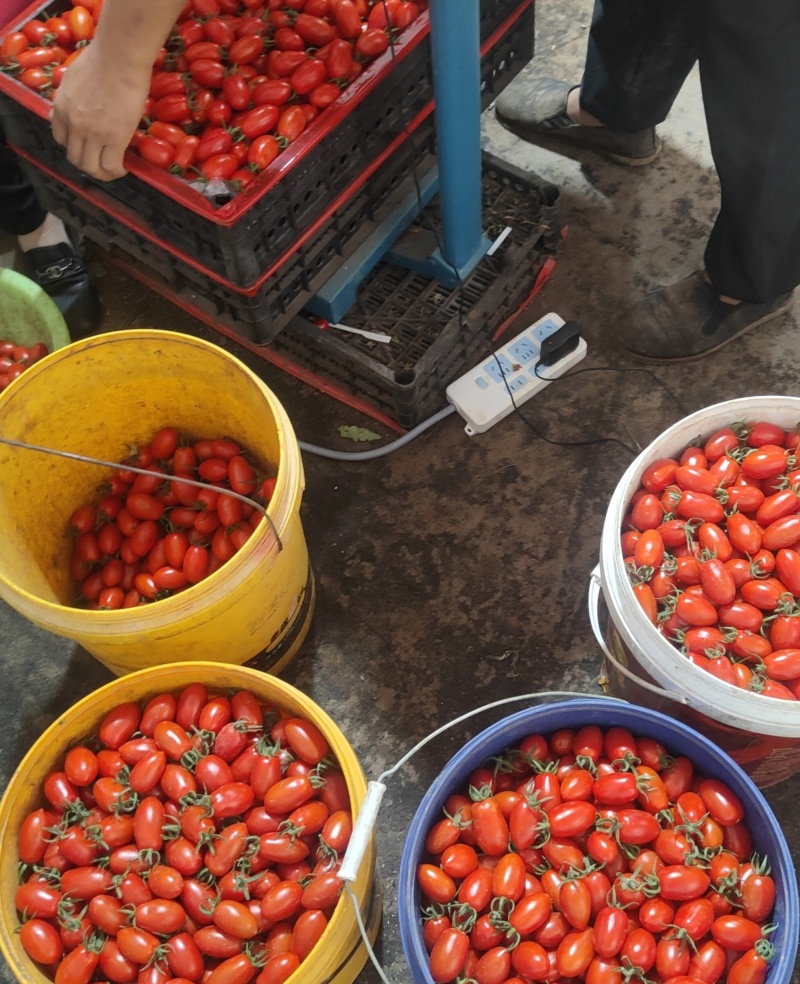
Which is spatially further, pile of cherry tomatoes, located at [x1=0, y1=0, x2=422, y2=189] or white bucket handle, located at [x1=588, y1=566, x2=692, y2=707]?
pile of cherry tomatoes, located at [x1=0, y1=0, x2=422, y2=189]

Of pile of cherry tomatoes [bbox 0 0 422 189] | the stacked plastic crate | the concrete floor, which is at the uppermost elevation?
pile of cherry tomatoes [bbox 0 0 422 189]

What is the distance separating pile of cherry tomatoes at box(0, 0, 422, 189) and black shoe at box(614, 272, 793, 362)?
0.82 metres

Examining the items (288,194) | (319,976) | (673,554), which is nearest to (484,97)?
(288,194)

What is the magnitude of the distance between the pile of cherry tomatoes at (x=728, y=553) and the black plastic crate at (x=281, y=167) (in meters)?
0.74

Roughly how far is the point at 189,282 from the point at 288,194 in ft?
1.11

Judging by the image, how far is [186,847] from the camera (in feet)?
3.82

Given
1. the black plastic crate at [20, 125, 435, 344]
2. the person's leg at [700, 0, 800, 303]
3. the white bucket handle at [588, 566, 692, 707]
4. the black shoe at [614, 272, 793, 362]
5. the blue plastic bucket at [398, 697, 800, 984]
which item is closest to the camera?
the blue plastic bucket at [398, 697, 800, 984]

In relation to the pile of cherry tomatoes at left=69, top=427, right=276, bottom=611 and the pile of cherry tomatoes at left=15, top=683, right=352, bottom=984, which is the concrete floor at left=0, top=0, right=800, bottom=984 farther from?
the pile of cherry tomatoes at left=15, top=683, right=352, bottom=984

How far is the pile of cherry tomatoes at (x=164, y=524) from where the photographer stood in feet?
4.86

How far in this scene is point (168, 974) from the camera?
1.10 meters

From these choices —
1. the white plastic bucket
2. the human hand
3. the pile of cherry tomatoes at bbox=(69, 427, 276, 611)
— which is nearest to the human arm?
the human hand

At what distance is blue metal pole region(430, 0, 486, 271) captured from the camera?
4.19ft

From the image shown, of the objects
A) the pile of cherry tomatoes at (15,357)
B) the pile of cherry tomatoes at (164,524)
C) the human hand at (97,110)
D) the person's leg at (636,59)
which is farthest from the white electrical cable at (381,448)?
the person's leg at (636,59)

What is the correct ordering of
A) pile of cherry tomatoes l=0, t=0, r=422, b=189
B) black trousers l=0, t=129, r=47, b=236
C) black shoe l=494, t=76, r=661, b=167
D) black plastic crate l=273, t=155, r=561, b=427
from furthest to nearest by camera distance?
1. black shoe l=494, t=76, r=661, b=167
2. black trousers l=0, t=129, r=47, b=236
3. black plastic crate l=273, t=155, r=561, b=427
4. pile of cherry tomatoes l=0, t=0, r=422, b=189
